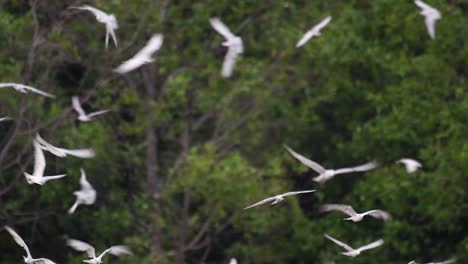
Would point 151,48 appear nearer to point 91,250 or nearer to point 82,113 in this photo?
point 82,113

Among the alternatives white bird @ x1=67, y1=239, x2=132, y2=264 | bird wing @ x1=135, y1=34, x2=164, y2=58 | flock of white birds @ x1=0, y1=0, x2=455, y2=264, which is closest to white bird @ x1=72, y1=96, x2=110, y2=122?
flock of white birds @ x1=0, y1=0, x2=455, y2=264

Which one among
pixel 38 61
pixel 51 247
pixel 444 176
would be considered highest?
pixel 38 61

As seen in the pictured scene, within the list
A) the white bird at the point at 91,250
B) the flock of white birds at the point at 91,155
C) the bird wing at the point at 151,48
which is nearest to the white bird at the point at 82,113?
the flock of white birds at the point at 91,155

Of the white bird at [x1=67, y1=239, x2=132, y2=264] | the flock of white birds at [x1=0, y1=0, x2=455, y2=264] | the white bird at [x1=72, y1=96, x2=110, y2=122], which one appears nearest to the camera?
the white bird at [x1=67, y1=239, x2=132, y2=264]

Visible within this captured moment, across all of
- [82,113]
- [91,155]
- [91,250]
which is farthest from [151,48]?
[91,250]

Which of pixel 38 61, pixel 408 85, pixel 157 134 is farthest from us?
pixel 157 134

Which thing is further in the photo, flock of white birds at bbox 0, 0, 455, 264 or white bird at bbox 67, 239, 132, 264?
flock of white birds at bbox 0, 0, 455, 264

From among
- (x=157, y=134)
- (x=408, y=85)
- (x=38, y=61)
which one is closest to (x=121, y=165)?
(x=157, y=134)

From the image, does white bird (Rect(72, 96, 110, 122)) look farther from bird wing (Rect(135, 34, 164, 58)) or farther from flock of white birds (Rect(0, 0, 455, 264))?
bird wing (Rect(135, 34, 164, 58))

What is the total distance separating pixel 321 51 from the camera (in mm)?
16422

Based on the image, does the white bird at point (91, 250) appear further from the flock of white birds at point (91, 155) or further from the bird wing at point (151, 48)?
the bird wing at point (151, 48)

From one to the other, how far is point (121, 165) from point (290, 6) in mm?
2981

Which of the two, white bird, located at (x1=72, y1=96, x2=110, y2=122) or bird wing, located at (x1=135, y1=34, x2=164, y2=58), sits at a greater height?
bird wing, located at (x1=135, y1=34, x2=164, y2=58)

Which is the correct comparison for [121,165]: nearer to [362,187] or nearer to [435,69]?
[362,187]
